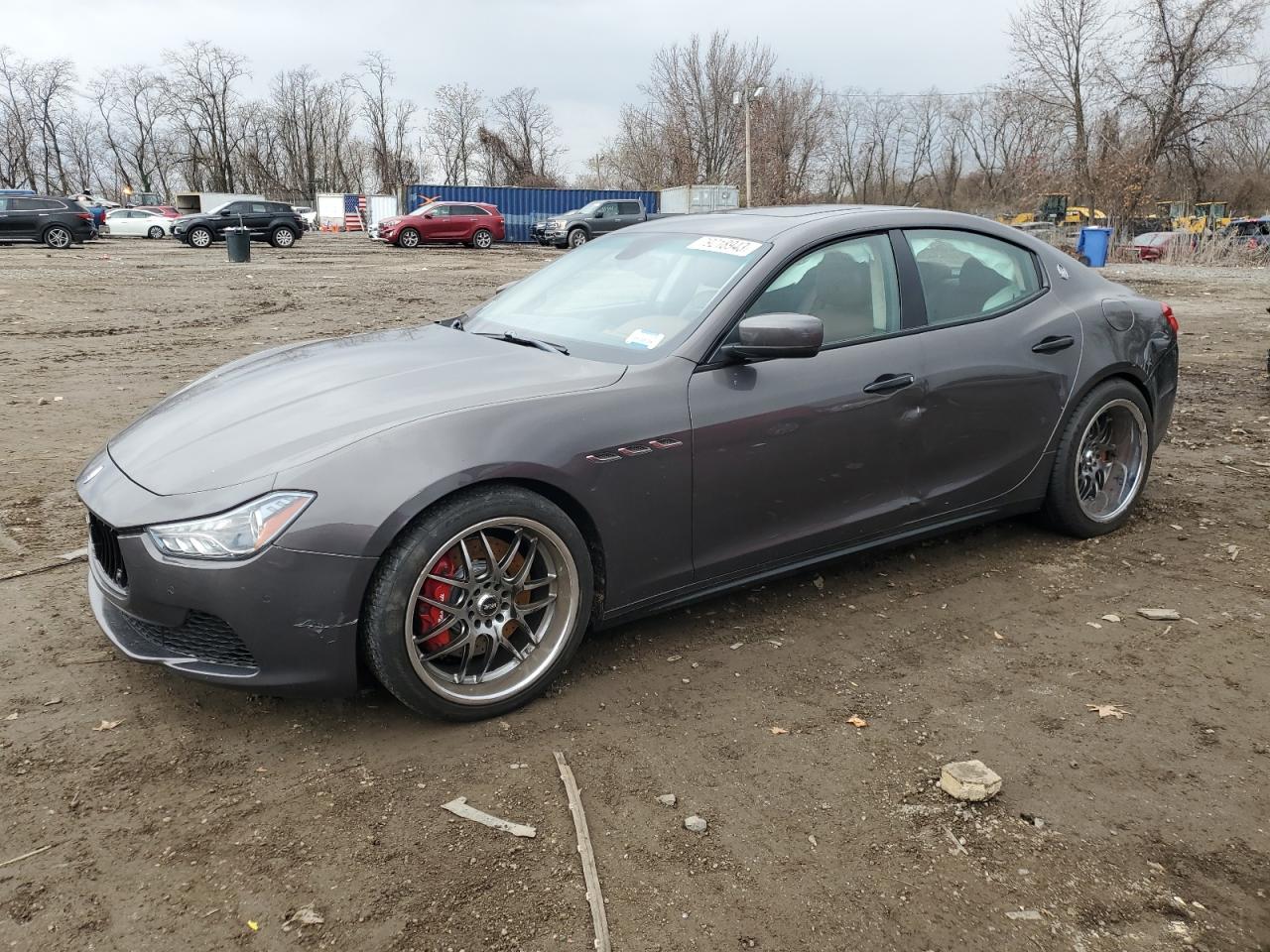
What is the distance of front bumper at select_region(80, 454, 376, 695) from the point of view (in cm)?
252

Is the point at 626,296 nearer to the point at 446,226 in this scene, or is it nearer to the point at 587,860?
the point at 587,860

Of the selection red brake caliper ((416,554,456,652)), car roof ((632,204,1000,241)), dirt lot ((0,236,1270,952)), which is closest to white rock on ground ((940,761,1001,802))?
dirt lot ((0,236,1270,952))

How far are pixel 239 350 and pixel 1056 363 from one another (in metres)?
8.19

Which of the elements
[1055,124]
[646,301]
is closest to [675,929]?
[646,301]

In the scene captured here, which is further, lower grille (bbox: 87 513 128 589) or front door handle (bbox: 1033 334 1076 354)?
front door handle (bbox: 1033 334 1076 354)

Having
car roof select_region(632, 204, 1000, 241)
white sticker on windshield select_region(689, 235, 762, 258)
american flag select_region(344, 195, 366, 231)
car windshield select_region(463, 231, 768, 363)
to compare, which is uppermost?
american flag select_region(344, 195, 366, 231)

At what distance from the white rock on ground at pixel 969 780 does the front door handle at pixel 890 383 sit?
140cm

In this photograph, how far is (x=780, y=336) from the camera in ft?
10.1

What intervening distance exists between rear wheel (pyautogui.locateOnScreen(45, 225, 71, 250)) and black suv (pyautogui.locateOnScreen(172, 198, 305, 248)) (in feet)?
10.3

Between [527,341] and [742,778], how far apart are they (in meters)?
1.76

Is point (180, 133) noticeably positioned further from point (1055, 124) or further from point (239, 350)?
point (239, 350)

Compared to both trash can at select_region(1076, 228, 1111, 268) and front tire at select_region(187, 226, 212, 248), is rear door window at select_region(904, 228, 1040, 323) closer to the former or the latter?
trash can at select_region(1076, 228, 1111, 268)

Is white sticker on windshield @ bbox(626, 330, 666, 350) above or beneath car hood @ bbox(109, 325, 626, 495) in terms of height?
above

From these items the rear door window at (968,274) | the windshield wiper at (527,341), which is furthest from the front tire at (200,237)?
the rear door window at (968,274)
